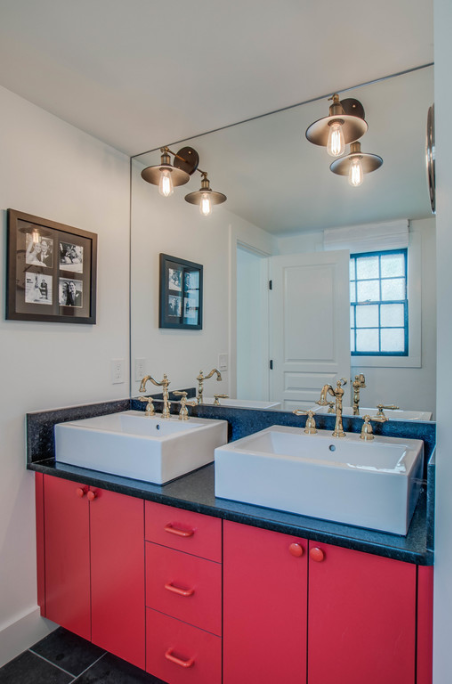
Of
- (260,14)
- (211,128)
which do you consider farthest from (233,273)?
(260,14)

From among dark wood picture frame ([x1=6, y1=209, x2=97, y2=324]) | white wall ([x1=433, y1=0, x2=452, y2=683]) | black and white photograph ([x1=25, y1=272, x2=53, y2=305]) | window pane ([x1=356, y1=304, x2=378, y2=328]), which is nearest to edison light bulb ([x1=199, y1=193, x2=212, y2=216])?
dark wood picture frame ([x1=6, y1=209, x2=97, y2=324])

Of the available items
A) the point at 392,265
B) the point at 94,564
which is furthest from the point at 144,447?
the point at 392,265

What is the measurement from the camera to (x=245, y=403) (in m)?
1.76

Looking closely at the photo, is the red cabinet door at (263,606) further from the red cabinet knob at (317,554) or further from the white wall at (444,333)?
the white wall at (444,333)

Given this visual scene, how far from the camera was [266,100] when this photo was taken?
5.32 ft

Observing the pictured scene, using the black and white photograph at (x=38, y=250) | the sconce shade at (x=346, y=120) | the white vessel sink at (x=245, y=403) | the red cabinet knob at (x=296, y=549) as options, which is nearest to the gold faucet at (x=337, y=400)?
the white vessel sink at (x=245, y=403)

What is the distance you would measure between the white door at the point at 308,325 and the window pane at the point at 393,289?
0.14 meters

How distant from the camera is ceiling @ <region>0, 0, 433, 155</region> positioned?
3.97 ft

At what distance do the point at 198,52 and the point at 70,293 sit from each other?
111cm

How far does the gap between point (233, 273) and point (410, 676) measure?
1.50m

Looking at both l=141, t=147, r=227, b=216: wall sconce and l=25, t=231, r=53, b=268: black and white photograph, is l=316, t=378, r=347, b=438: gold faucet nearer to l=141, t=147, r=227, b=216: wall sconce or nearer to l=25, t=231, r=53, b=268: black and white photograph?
l=141, t=147, r=227, b=216: wall sconce

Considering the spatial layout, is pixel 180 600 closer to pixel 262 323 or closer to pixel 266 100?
pixel 262 323

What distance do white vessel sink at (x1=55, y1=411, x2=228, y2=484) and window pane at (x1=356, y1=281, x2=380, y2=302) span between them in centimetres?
78

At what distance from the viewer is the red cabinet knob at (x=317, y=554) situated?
98 cm
